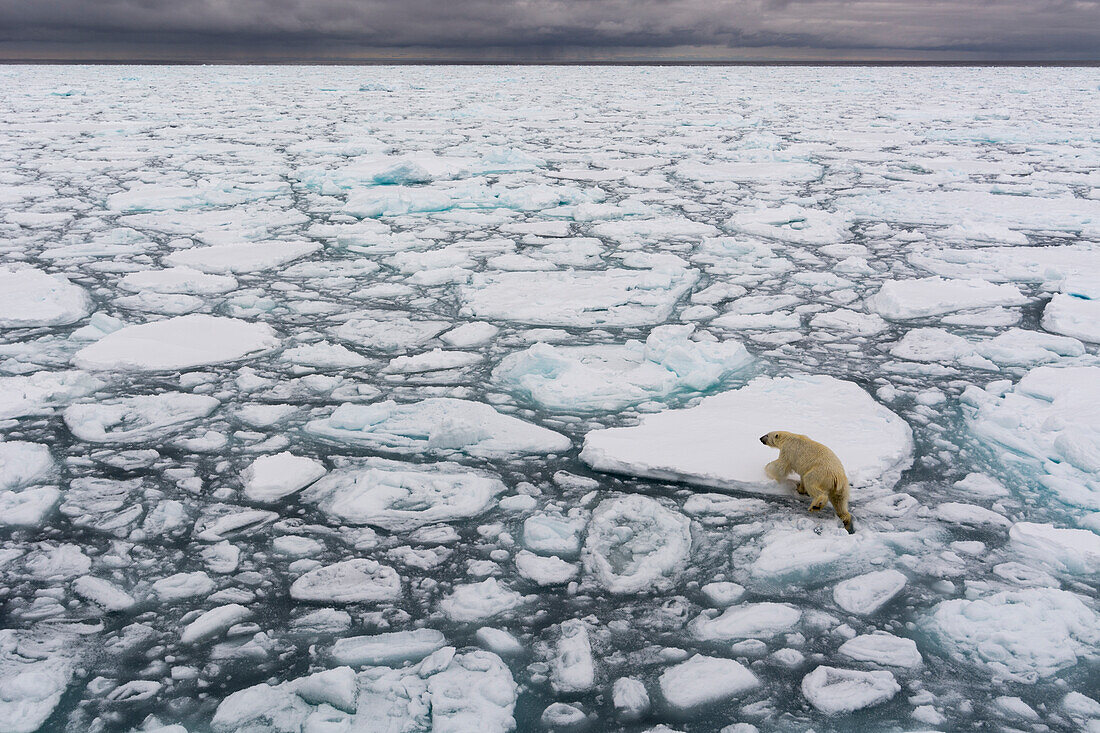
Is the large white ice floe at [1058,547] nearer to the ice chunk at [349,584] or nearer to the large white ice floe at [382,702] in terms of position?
the large white ice floe at [382,702]

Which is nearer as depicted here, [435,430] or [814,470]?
[814,470]

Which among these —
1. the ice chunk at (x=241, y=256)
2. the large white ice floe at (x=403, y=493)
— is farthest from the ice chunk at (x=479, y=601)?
the ice chunk at (x=241, y=256)

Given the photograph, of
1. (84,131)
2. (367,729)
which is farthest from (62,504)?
(84,131)

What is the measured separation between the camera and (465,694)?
A: 135 cm

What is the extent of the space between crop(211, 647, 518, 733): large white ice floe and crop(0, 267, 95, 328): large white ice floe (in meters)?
2.64

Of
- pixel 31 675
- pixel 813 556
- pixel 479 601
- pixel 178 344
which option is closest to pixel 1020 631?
pixel 813 556

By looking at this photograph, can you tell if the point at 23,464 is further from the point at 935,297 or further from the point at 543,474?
the point at 935,297

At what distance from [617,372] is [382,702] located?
1.65 meters

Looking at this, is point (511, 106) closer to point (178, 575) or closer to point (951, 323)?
point (951, 323)

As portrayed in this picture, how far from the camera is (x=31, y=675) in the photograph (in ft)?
4.48

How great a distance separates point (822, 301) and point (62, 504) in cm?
324

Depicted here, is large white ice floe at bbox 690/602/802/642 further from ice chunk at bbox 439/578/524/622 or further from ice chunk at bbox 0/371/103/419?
ice chunk at bbox 0/371/103/419

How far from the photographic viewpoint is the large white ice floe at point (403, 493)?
1.91 m

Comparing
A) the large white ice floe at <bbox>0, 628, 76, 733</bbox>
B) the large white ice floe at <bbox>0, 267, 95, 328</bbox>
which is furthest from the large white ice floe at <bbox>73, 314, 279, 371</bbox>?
the large white ice floe at <bbox>0, 628, 76, 733</bbox>
